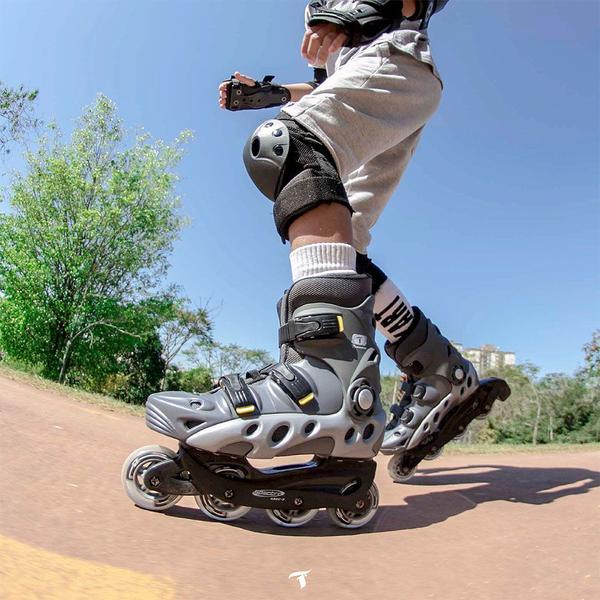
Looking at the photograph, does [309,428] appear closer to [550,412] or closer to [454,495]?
[454,495]

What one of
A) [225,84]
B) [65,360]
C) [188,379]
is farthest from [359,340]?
[188,379]

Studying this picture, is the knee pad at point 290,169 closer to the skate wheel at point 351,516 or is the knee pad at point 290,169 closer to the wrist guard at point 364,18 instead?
the wrist guard at point 364,18

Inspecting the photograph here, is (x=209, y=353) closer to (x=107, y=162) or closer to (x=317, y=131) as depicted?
(x=107, y=162)

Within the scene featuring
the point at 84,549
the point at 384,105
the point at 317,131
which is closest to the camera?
the point at 84,549

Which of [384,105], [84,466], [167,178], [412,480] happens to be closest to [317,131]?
[384,105]

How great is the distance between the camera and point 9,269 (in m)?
15.5

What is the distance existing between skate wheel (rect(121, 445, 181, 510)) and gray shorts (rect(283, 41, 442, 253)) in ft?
2.19

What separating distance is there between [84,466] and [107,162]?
56.7ft

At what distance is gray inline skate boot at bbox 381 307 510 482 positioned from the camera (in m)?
1.41

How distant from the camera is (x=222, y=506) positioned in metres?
0.86

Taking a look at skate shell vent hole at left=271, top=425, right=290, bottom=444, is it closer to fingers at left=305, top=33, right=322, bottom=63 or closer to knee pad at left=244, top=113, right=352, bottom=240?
knee pad at left=244, top=113, right=352, bottom=240

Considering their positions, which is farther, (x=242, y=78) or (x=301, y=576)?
(x=242, y=78)

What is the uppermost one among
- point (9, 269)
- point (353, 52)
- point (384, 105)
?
point (9, 269)

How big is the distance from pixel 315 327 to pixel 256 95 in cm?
109
